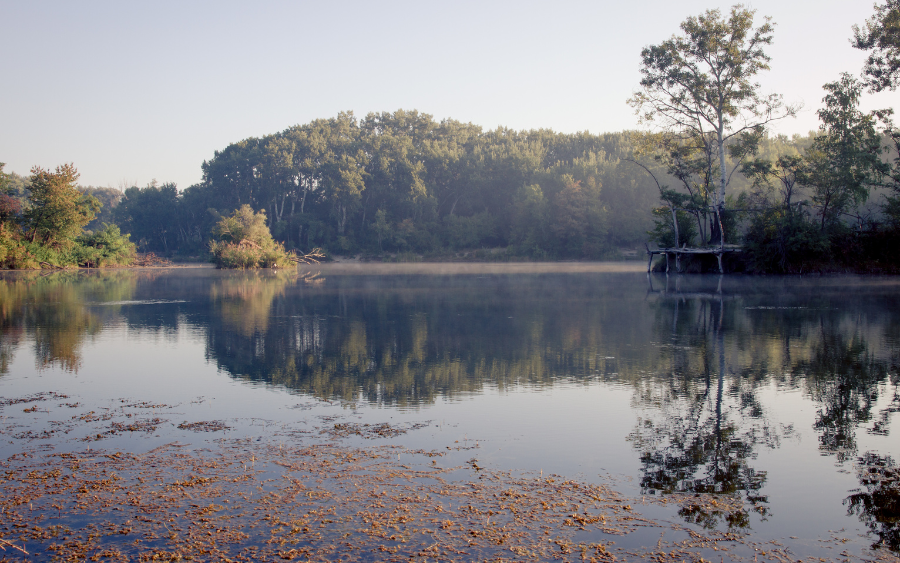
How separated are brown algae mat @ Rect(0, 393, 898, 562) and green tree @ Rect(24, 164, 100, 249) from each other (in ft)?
167

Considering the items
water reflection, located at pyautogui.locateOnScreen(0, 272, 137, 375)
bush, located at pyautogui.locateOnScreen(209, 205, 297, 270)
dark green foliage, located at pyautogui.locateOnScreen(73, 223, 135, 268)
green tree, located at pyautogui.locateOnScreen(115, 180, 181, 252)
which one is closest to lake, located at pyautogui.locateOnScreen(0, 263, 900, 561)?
water reflection, located at pyautogui.locateOnScreen(0, 272, 137, 375)

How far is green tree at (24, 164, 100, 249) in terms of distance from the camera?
163 feet

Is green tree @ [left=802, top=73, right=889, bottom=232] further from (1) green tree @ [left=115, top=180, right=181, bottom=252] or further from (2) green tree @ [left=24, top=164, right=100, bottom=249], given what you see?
(1) green tree @ [left=115, top=180, right=181, bottom=252]

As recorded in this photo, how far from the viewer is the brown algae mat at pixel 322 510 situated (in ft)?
13.3

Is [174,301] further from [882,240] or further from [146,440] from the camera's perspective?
[882,240]

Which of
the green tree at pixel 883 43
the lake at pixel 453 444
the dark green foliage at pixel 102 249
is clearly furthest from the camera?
the dark green foliage at pixel 102 249

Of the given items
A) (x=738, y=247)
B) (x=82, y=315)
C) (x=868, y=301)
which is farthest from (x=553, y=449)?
(x=738, y=247)

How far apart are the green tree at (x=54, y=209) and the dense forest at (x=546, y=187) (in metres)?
0.54

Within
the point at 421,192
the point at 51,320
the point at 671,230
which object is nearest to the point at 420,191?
the point at 421,192

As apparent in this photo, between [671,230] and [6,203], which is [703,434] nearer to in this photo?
[671,230]

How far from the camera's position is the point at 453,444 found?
20.7 feet

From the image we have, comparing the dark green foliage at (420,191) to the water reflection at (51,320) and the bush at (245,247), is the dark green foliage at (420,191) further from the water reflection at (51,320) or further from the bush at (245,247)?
the water reflection at (51,320)

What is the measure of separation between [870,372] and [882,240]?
106 feet

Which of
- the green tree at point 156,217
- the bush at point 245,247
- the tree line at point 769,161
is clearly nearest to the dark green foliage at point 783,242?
the tree line at point 769,161
